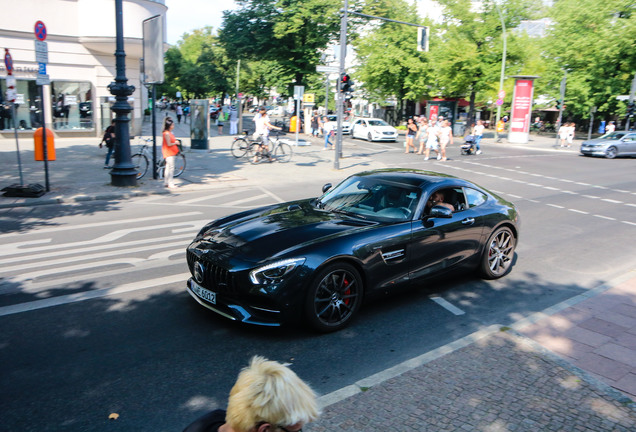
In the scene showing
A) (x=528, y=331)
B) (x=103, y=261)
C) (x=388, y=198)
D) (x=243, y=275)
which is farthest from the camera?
(x=103, y=261)

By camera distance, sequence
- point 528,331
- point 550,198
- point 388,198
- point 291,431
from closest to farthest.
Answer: point 291,431 → point 528,331 → point 388,198 → point 550,198

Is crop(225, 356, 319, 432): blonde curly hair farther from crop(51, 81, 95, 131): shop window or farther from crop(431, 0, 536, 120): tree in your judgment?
crop(431, 0, 536, 120): tree

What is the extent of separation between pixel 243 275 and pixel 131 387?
129 centimetres

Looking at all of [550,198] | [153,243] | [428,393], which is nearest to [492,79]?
[550,198]

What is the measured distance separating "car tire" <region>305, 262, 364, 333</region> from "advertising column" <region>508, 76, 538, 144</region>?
3479cm

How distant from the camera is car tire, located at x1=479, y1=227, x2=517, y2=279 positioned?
666cm

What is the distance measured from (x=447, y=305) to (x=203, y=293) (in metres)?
2.81

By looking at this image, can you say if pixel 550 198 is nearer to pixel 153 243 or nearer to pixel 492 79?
pixel 153 243

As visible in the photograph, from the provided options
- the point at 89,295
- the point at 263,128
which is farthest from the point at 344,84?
the point at 89,295

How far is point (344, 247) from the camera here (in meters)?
4.94

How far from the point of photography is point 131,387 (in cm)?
392

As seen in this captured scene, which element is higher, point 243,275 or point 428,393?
point 243,275

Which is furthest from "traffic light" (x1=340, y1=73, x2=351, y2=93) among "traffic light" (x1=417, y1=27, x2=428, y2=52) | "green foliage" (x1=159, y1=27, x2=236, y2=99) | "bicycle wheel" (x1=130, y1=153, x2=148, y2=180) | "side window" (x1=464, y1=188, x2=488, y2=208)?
"green foliage" (x1=159, y1=27, x2=236, y2=99)

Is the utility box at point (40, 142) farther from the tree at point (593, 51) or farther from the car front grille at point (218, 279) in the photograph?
the tree at point (593, 51)
